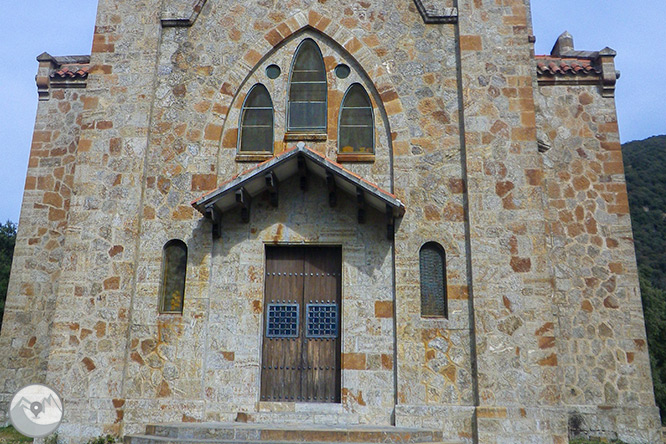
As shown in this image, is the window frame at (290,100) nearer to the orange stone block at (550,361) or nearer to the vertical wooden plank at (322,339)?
the vertical wooden plank at (322,339)

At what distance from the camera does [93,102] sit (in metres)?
12.1

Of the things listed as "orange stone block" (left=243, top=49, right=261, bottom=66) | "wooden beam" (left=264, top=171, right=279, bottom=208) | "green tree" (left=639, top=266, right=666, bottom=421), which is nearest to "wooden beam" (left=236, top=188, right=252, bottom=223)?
"wooden beam" (left=264, top=171, right=279, bottom=208)

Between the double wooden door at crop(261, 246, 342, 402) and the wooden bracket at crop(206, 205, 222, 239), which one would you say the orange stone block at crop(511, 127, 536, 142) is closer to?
the double wooden door at crop(261, 246, 342, 402)

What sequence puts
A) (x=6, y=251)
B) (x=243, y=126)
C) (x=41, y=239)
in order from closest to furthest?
1. (x=243, y=126)
2. (x=41, y=239)
3. (x=6, y=251)

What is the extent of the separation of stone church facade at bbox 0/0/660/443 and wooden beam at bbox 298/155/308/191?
4 centimetres

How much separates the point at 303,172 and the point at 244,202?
4.00 ft

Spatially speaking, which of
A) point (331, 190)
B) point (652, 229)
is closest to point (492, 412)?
point (331, 190)

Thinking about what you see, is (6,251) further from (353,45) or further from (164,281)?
(353,45)

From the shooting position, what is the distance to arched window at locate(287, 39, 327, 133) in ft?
39.5

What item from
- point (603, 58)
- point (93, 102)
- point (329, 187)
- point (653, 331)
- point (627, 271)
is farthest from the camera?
point (653, 331)

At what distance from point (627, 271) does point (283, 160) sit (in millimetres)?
7519

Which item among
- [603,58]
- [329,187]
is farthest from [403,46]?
[603,58]

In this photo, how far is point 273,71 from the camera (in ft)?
40.5

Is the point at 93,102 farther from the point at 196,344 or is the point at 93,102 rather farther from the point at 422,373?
the point at 422,373
